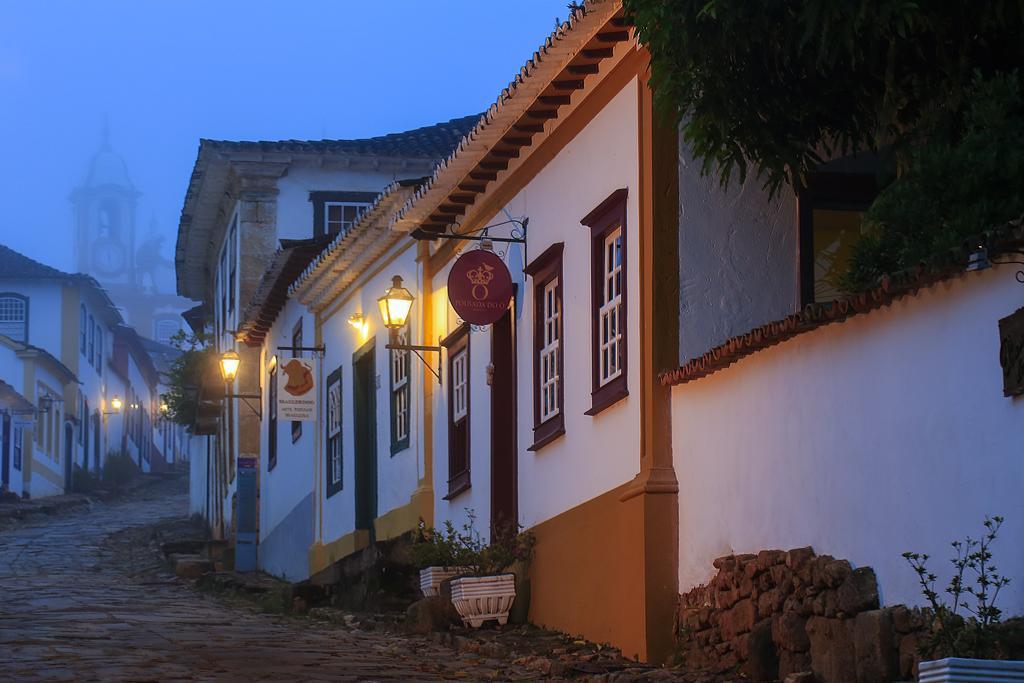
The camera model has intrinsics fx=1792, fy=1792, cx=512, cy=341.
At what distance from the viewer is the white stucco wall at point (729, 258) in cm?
1193

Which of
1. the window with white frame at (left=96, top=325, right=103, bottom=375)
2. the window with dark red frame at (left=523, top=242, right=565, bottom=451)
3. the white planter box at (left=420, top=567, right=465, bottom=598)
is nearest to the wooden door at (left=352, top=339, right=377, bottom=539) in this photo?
the white planter box at (left=420, top=567, right=465, bottom=598)

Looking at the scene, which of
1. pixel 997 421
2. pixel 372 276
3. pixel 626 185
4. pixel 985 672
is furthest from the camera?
pixel 372 276

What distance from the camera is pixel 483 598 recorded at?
1450 cm

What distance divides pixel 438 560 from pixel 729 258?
16.6ft

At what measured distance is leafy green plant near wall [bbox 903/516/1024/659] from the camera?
7465mm

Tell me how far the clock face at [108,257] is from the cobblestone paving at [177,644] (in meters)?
137

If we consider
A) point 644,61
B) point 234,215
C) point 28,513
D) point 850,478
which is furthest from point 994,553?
point 28,513

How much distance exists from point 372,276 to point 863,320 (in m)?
12.6

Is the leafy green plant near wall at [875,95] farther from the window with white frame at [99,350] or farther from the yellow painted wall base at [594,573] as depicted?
the window with white frame at [99,350]

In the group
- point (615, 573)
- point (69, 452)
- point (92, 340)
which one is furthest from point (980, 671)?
point (92, 340)

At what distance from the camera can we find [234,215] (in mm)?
33250

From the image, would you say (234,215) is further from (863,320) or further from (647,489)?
(863,320)

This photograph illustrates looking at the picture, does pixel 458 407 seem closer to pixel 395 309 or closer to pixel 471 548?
pixel 395 309

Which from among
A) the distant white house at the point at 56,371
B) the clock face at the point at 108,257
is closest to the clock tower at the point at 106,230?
the clock face at the point at 108,257
